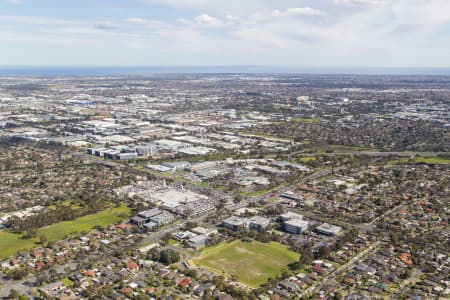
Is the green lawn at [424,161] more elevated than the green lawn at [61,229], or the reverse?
the green lawn at [424,161]

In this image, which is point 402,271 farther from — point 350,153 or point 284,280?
point 350,153

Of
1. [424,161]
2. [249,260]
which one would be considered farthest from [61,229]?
[424,161]

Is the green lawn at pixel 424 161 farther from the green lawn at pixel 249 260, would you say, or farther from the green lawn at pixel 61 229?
the green lawn at pixel 61 229

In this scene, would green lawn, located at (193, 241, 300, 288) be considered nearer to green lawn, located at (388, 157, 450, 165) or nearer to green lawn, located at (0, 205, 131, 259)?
green lawn, located at (0, 205, 131, 259)

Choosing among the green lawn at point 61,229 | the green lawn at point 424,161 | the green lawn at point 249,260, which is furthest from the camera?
the green lawn at point 424,161

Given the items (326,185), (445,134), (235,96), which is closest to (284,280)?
(326,185)

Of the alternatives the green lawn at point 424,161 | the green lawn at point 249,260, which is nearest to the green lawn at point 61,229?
the green lawn at point 249,260
